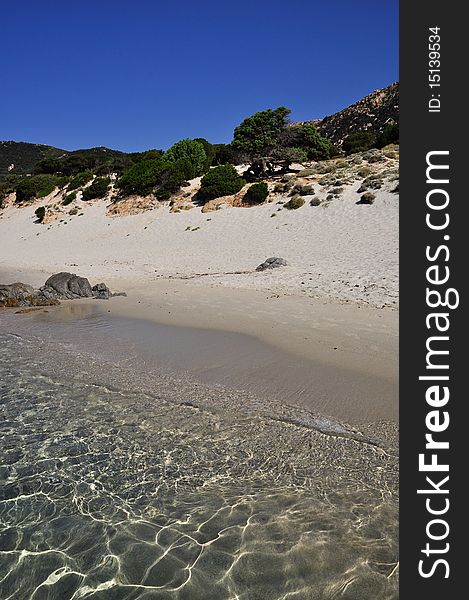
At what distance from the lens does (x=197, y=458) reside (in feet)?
15.8

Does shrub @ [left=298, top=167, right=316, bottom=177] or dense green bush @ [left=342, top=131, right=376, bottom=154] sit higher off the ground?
dense green bush @ [left=342, top=131, right=376, bottom=154]

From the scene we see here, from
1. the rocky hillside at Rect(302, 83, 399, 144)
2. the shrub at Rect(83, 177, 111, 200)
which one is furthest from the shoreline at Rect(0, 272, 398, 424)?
the rocky hillside at Rect(302, 83, 399, 144)

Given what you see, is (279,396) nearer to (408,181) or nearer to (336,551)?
(336,551)

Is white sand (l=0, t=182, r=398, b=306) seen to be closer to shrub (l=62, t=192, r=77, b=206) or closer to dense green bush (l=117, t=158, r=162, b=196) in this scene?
dense green bush (l=117, t=158, r=162, b=196)

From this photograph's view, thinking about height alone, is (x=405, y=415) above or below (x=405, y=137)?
below

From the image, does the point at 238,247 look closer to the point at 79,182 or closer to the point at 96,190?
the point at 96,190

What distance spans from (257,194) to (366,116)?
48260 mm

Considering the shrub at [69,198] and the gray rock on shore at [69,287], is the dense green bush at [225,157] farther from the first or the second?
the gray rock on shore at [69,287]

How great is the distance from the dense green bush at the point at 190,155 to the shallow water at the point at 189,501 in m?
34.5

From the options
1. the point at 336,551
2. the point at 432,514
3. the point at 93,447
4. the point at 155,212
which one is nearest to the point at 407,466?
the point at 432,514

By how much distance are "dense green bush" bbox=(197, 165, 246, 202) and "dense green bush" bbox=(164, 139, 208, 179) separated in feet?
18.2

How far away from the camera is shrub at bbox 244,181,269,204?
29812mm

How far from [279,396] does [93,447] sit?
8.83 ft

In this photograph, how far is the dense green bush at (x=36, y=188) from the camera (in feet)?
146
